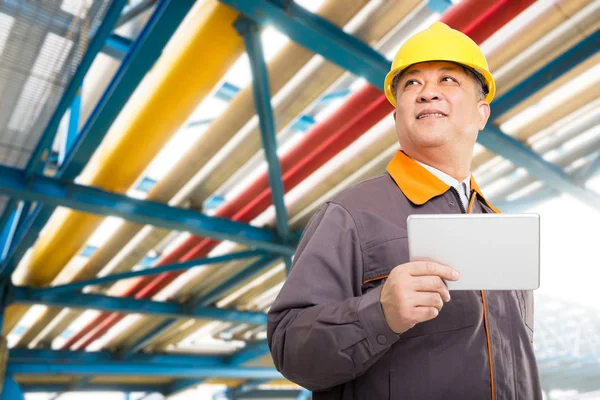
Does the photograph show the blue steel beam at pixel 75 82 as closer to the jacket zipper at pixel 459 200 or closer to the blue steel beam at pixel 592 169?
the jacket zipper at pixel 459 200

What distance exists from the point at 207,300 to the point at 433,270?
8.39 meters

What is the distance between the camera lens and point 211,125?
198 inches

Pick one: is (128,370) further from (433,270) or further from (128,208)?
(433,270)

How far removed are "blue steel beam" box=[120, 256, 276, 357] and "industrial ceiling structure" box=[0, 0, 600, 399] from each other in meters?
0.08

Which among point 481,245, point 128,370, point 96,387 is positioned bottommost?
point 481,245

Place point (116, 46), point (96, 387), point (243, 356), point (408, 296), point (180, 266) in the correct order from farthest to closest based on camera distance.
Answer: point (96, 387)
point (243, 356)
point (180, 266)
point (116, 46)
point (408, 296)

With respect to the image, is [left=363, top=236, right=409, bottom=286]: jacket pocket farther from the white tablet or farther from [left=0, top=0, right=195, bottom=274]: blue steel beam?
[left=0, top=0, right=195, bottom=274]: blue steel beam

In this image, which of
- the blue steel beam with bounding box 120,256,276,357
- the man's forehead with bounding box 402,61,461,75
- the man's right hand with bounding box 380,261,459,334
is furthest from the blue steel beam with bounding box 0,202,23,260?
the man's right hand with bounding box 380,261,459,334

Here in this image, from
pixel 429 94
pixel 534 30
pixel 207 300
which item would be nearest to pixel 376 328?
pixel 429 94

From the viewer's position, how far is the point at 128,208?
5.44m

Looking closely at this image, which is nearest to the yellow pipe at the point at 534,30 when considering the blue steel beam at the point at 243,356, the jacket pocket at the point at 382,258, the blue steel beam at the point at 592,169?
the blue steel beam at the point at 592,169

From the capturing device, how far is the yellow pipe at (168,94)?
3.86 meters

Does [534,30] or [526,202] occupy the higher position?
[534,30]

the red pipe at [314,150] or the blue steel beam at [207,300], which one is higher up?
the red pipe at [314,150]
